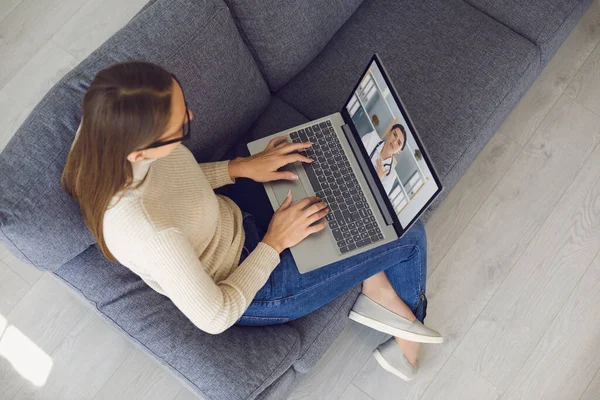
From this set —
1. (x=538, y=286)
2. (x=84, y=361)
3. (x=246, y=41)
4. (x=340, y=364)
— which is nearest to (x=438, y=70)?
(x=246, y=41)

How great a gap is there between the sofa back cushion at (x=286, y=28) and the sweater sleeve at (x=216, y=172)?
363 millimetres

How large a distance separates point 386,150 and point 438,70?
457 mm

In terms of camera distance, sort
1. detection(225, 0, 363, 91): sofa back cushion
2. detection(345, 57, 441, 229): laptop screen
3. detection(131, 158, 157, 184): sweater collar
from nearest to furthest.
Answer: detection(131, 158, 157, 184): sweater collar, detection(345, 57, 441, 229): laptop screen, detection(225, 0, 363, 91): sofa back cushion

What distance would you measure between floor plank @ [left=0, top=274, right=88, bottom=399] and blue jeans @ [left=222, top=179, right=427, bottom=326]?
738 mm

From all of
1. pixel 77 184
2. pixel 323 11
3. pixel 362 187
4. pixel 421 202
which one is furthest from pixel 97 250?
pixel 323 11

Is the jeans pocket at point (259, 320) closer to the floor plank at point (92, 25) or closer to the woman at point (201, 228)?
the woman at point (201, 228)

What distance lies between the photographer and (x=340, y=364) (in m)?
1.86

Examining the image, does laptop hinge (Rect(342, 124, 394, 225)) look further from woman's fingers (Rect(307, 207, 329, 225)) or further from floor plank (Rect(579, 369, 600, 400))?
floor plank (Rect(579, 369, 600, 400))

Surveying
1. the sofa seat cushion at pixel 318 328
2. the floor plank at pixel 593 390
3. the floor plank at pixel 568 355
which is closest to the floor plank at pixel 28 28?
the sofa seat cushion at pixel 318 328

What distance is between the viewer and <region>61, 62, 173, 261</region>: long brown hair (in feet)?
3.08

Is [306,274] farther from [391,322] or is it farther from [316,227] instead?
[391,322]

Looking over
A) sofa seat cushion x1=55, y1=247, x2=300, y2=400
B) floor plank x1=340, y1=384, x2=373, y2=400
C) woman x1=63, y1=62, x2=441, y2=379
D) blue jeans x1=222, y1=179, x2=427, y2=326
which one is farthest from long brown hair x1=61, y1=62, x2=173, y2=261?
floor plank x1=340, y1=384, x2=373, y2=400

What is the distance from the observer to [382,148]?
1424mm

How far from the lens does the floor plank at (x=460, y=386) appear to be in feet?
5.99
